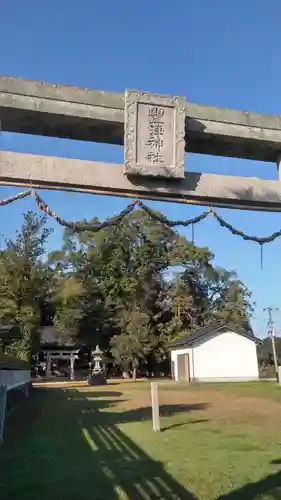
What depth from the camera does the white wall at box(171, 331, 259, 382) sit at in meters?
36.4

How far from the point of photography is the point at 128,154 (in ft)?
16.9

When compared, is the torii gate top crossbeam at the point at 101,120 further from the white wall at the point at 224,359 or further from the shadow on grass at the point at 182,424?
the white wall at the point at 224,359

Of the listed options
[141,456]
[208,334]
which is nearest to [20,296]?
[208,334]

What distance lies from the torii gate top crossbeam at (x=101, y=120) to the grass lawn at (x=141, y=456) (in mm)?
4515

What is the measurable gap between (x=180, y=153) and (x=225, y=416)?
1151 cm

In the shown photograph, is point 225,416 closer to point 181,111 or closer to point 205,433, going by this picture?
point 205,433

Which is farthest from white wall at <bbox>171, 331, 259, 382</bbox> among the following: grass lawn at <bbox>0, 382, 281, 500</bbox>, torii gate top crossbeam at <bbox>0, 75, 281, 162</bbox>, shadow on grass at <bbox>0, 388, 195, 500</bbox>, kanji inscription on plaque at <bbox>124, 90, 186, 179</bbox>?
kanji inscription on plaque at <bbox>124, 90, 186, 179</bbox>

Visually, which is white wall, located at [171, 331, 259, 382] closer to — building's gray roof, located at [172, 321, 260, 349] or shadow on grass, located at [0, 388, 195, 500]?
building's gray roof, located at [172, 321, 260, 349]

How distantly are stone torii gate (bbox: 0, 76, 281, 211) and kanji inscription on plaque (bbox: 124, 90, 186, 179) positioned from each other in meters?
0.01

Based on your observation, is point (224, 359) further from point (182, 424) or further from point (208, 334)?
point (182, 424)

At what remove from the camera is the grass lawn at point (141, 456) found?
21.6 feet

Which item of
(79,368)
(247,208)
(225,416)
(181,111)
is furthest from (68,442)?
(79,368)

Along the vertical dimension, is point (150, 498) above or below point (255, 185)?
below

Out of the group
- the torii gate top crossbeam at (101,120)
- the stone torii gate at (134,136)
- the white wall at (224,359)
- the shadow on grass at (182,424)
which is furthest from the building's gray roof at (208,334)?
the stone torii gate at (134,136)
